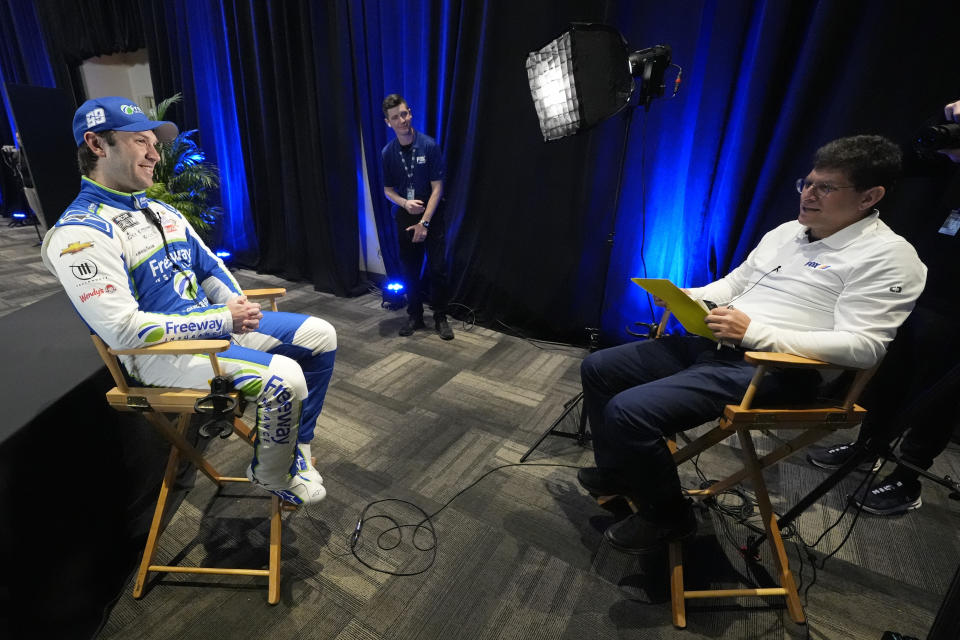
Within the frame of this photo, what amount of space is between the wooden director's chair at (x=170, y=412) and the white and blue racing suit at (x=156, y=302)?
41mm

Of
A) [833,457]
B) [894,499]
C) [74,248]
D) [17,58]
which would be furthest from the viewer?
[17,58]

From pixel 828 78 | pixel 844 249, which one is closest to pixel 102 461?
pixel 844 249

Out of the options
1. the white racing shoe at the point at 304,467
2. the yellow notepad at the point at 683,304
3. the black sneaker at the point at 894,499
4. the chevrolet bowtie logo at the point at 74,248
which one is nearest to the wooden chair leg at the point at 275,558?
the white racing shoe at the point at 304,467

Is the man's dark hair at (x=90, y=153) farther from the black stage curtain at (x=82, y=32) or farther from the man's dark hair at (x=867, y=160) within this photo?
the black stage curtain at (x=82, y=32)

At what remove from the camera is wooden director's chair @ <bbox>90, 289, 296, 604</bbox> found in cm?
119

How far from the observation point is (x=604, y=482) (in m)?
1.56

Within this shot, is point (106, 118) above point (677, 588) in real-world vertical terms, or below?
above

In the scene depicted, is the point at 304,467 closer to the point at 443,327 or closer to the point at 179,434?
the point at 179,434

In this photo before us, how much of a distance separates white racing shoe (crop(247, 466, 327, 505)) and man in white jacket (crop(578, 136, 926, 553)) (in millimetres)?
938

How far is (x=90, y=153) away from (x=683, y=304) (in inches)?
69.1

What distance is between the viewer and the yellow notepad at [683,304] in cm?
132

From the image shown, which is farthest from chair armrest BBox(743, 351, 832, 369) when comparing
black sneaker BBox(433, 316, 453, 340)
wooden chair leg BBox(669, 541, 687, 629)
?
black sneaker BBox(433, 316, 453, 340)

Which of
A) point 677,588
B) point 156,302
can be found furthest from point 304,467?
point 677,588

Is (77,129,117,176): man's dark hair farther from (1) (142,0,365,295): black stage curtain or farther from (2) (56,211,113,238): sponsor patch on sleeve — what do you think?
(1) (142,0,365,295): black stage curtain
